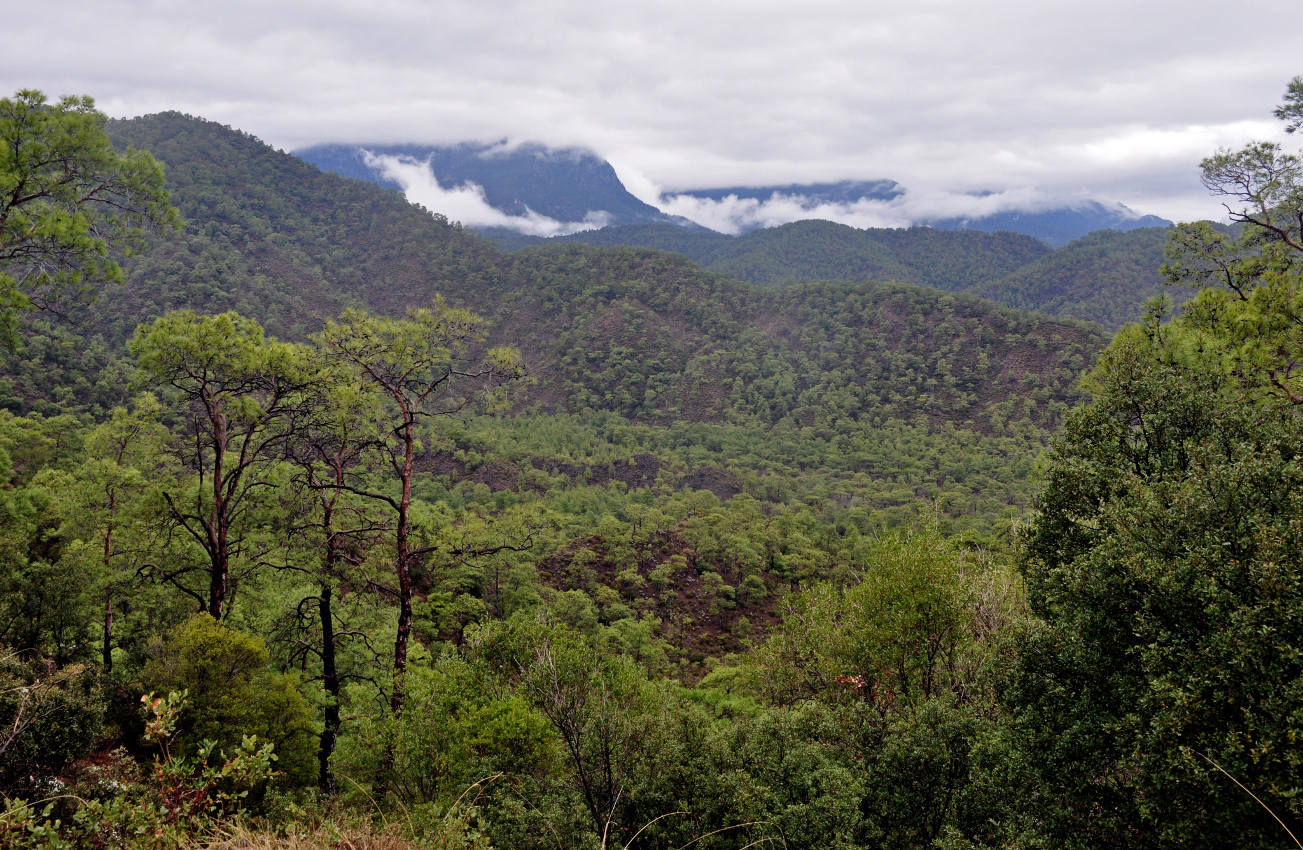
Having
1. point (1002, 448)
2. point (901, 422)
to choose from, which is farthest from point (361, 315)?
point (901, 422)

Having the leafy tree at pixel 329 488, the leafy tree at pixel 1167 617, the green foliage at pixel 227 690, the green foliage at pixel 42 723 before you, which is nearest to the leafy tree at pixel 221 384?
the leafy tree at pixel 329 488

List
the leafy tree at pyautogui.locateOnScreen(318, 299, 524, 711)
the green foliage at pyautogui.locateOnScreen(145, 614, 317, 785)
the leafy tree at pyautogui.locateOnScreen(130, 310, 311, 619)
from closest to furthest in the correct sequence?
the green foliage at pyautogui.locateOnScreen(145, 614, 317, 785) < the leafy tree at pyautogui.locateOnScreen(130, 310, 311, 619) < the leafy tree at pyautogui.locateOnScreen(318, 299, 524, 711)

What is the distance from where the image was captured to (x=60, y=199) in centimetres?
930

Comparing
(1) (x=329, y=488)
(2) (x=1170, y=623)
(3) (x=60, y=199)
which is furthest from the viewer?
(1) (x=329, y=488)

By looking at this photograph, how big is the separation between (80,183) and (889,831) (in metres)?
14.7

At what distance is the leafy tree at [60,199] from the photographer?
8.66 meters

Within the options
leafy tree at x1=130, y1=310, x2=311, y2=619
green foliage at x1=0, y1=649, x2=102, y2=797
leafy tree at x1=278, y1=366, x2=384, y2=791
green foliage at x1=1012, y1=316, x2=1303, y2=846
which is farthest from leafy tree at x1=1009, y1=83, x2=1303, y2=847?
leafy tree at x1=130, y1=310, x2=311, y2=619

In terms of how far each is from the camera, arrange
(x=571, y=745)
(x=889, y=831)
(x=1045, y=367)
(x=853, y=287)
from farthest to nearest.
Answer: (x=853, y=287) < (x=1045, y=367) < (x=571, y=745) < (x=889, y=831)

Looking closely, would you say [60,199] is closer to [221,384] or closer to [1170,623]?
[221,384]

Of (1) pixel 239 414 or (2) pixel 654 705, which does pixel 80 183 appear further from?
(2) pixel 654 705

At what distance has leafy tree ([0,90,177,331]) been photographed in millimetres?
8664

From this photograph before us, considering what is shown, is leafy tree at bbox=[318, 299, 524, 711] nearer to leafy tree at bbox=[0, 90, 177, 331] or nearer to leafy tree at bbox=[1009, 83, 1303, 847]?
leafy tree at bbox=[0, 90, 177, 331]

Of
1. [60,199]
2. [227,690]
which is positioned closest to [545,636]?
[227,690]

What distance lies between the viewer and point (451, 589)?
2867cm
